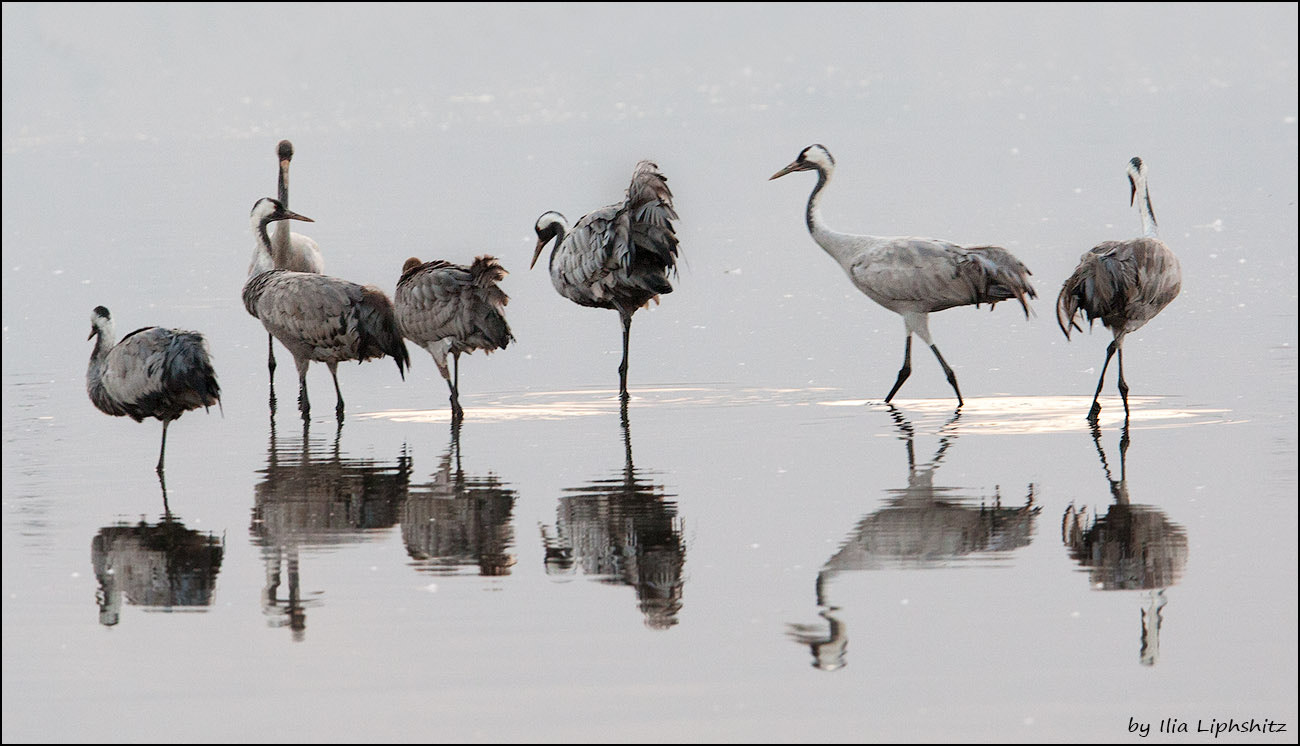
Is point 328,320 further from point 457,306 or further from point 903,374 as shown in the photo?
point 903,374

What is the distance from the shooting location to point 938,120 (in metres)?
59.1

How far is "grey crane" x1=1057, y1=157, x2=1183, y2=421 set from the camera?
1332 centimetres

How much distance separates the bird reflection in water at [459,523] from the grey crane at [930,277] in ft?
12.7

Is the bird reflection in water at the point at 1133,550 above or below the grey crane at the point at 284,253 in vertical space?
below

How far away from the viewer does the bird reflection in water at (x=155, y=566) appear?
357 inches

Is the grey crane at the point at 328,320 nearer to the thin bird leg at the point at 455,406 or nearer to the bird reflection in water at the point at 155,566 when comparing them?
the thin bird leg at the point at 455,406

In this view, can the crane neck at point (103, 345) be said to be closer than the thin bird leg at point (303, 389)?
Yes

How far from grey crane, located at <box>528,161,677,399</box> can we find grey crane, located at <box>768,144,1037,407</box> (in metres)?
1.49

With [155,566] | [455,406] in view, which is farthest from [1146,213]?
[155,566]

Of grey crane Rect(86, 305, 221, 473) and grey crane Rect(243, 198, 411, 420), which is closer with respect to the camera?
grey crane Rect(86, 305, 221, 473)

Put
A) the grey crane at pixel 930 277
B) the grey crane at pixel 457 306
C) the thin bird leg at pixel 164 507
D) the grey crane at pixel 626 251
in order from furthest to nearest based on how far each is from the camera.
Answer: the grey crane at pixel 626 251 → the grey crane at pixel 930 277 → the grey crane at pixel 457 306 → the thin bird leg at pixel 164 507

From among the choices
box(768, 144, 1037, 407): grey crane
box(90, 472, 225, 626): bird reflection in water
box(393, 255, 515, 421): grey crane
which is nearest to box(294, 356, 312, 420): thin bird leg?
box(393, 255, 515, 421): grey crane

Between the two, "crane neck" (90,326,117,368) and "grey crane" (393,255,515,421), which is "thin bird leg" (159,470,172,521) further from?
"grey crane" (393,255,515,421)

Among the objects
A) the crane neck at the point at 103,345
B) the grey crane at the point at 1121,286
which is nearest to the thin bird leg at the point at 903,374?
the grey crane at the point at 1121,286
